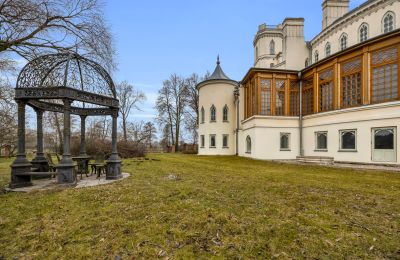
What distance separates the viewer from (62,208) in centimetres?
463

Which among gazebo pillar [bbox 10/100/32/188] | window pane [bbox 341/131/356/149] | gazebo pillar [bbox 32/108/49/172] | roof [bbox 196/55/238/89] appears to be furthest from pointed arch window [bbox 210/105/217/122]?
gazebo pillar [bbox 10/100/32/188]

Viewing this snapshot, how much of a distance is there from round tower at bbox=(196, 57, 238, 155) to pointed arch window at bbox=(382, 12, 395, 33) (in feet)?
46.2

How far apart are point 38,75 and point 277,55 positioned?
89.6ft

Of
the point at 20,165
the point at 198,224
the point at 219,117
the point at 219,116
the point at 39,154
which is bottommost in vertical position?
the point at 198,224

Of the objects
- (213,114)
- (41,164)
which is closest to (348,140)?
(213,114)

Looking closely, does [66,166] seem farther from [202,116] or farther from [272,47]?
[272,47]

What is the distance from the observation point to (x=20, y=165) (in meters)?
6.46

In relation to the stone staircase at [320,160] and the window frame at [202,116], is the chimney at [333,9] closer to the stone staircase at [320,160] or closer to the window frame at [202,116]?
the window frame at [202,116]

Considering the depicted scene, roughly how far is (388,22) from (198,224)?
22763 mm

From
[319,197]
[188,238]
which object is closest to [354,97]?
[319,197]

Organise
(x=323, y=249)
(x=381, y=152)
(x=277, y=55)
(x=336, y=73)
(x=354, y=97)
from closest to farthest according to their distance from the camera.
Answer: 1. (x=323, y=249)
2. (x=381, y=152)
3. (x=354, y=97)
4. (x=336, y=73)
5. (x=277, y=55)

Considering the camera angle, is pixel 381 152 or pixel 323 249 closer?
pixel 323 249

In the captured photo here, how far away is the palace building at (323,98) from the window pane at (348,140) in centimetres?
7

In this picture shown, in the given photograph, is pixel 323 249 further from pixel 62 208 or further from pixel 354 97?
pixel 354 97
